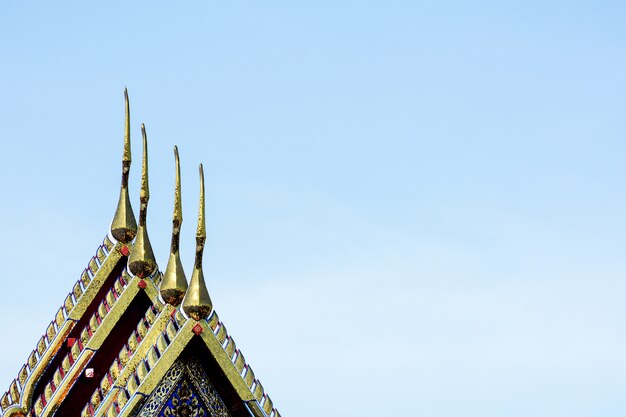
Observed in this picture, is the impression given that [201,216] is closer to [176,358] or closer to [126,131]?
[176,358]

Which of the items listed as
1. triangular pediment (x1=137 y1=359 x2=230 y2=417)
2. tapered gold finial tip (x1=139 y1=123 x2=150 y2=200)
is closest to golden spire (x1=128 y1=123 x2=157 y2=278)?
tapered gold finial tip (x1=139 y1=123 x2=150 y2=200)

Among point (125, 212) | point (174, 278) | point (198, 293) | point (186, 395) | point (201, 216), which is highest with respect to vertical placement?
point (125, 212)

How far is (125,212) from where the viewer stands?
20734mm

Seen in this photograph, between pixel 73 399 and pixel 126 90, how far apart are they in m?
3.91

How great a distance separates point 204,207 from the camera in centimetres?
1599

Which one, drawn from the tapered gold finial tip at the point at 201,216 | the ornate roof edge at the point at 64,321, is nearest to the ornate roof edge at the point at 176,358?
the tapered gold finial tip at the point at 201,216

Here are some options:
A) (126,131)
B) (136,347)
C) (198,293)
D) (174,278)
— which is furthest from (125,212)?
(198,293)

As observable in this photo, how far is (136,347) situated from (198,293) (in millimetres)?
1848

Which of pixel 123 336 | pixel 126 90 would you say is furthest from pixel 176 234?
Answer: pixel 126 90

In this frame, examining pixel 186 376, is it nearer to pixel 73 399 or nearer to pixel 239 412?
pixel 239 412

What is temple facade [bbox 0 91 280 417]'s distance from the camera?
15320 mm

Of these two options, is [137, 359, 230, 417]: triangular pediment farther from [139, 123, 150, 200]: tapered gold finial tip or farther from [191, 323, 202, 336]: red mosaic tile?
[139, 123, 150, 200]: tapered gold finial tip

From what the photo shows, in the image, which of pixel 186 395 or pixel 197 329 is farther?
pixel 186 395

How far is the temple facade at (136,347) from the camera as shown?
15.3 metres
